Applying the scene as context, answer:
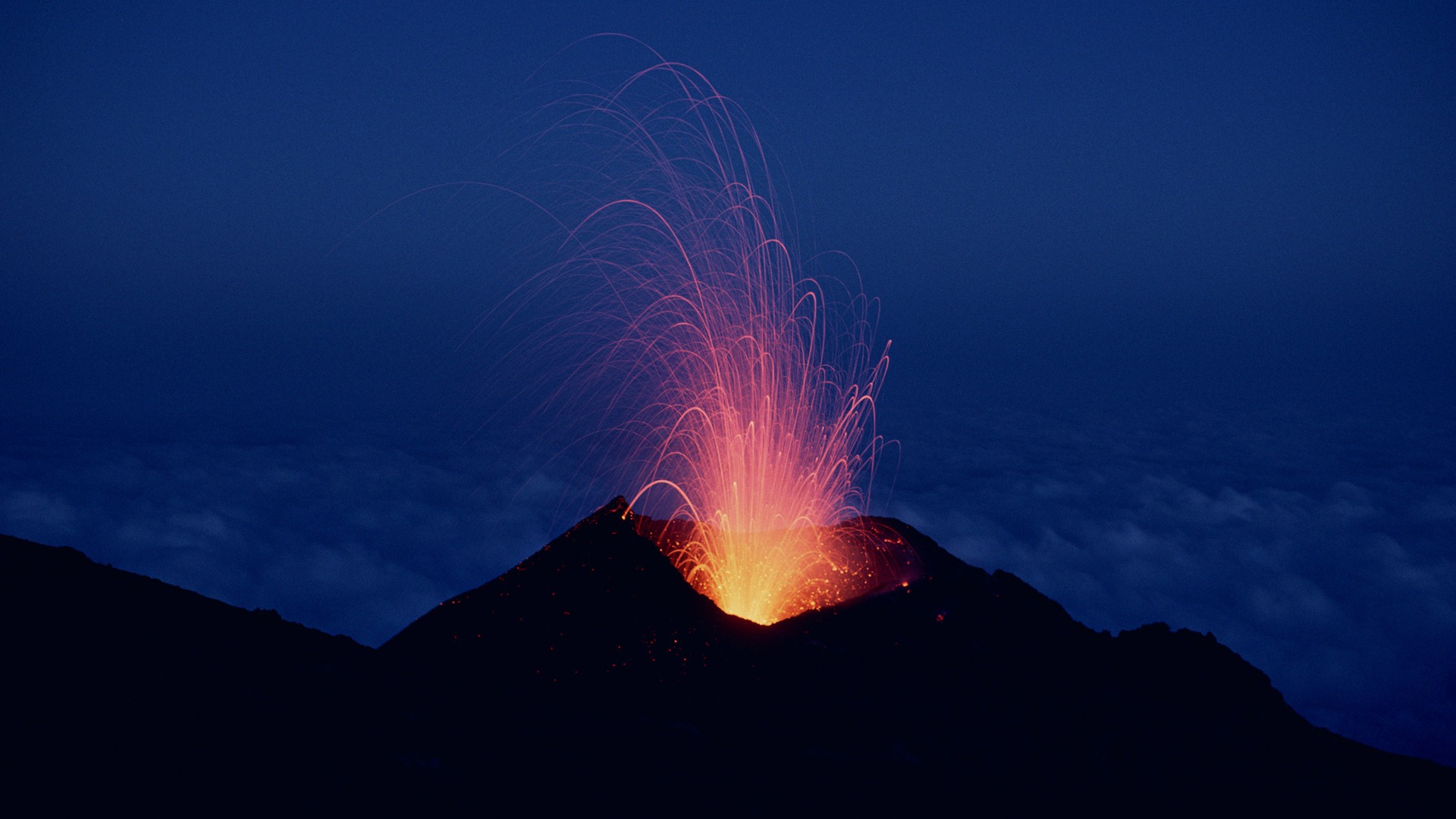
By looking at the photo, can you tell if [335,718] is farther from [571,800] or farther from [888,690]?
[888,690]

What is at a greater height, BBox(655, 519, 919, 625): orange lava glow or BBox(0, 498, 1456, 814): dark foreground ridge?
BBox(655, 519, 919, 625): orange lava glow

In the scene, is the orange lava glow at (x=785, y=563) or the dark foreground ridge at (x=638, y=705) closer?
the dark foreground ridge at (x=638, y=705)

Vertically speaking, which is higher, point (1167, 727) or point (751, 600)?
point (751, 600)

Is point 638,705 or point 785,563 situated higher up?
point 785,563

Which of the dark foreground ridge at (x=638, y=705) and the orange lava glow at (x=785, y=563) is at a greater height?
the orange lava glow at (x=785, y=563)

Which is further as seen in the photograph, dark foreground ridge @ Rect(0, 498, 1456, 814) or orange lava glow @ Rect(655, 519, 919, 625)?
orange lava glow @ Rect(655, 519, 919, 625)

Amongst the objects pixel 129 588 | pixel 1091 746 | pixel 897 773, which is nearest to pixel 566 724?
pixel 897 773

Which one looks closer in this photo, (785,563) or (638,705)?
(638,705)

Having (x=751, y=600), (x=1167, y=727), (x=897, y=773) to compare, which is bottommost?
(x=897, y=773)
